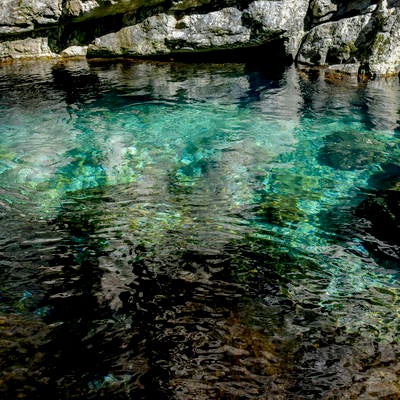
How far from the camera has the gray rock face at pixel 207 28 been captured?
15219mm

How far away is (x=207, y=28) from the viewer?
16.8 m

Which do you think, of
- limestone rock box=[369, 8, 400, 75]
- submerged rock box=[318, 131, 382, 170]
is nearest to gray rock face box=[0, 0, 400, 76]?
limestone rock box=[369, 8, 400, 75]

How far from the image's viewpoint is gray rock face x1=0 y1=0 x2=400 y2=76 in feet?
49.9

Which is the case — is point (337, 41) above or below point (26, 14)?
below

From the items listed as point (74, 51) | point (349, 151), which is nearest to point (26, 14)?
point (74, 51)

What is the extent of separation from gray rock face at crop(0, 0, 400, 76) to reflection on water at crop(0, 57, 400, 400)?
515cm

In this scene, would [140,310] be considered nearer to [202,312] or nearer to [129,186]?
[202,312]

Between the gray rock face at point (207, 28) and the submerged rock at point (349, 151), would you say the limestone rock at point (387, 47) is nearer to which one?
the gray rock face at point (207, 28)

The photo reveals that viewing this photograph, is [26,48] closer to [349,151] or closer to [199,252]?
[349,151]

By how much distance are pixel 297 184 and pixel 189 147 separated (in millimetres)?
2826

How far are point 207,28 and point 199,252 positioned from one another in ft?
46.6

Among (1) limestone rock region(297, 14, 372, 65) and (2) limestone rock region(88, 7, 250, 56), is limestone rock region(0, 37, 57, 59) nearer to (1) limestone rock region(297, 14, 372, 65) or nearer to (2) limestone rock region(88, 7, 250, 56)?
(2) limestone rock region(88, 7, 250, 56)

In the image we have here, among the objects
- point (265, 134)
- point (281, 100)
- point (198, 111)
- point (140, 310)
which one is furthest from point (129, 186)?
point (281, 100)

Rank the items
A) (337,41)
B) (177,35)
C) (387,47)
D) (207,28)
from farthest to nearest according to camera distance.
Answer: (177,35) < (207,28) < (337,41) < (387,47)
